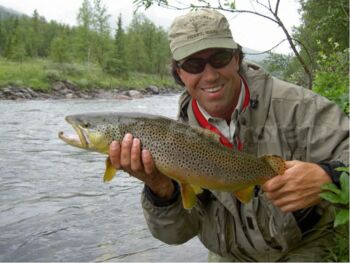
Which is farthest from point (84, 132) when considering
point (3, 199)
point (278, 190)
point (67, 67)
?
point (67, 67)

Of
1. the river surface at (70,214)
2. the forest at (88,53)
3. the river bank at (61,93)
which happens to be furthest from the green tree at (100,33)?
the river surface at (70,214)

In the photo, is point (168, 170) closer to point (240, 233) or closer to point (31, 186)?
point (240, 233)

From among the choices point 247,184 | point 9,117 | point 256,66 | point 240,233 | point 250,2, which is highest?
point 250,2

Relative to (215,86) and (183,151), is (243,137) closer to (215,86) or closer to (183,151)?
(215,86)

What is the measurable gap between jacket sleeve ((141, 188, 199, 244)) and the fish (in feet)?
1.49

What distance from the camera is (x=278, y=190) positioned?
236cm

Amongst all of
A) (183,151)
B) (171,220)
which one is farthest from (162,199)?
(183,151)

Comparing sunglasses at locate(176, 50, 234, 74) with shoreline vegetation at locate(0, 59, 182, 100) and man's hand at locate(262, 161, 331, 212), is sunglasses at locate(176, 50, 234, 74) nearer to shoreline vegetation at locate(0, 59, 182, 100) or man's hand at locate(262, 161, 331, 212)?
man's hand at locate(262, 161, 331, 212)

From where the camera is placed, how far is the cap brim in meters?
2.81

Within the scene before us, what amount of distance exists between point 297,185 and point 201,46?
1012 mm

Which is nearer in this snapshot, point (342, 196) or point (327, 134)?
point (342, 196)

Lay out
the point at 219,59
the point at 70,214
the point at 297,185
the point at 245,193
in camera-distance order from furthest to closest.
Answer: the point at 70,214
the point at 219,59
the point at 245,193
the point at 297,185

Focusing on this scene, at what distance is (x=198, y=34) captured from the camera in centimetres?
284

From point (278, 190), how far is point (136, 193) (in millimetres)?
5868
